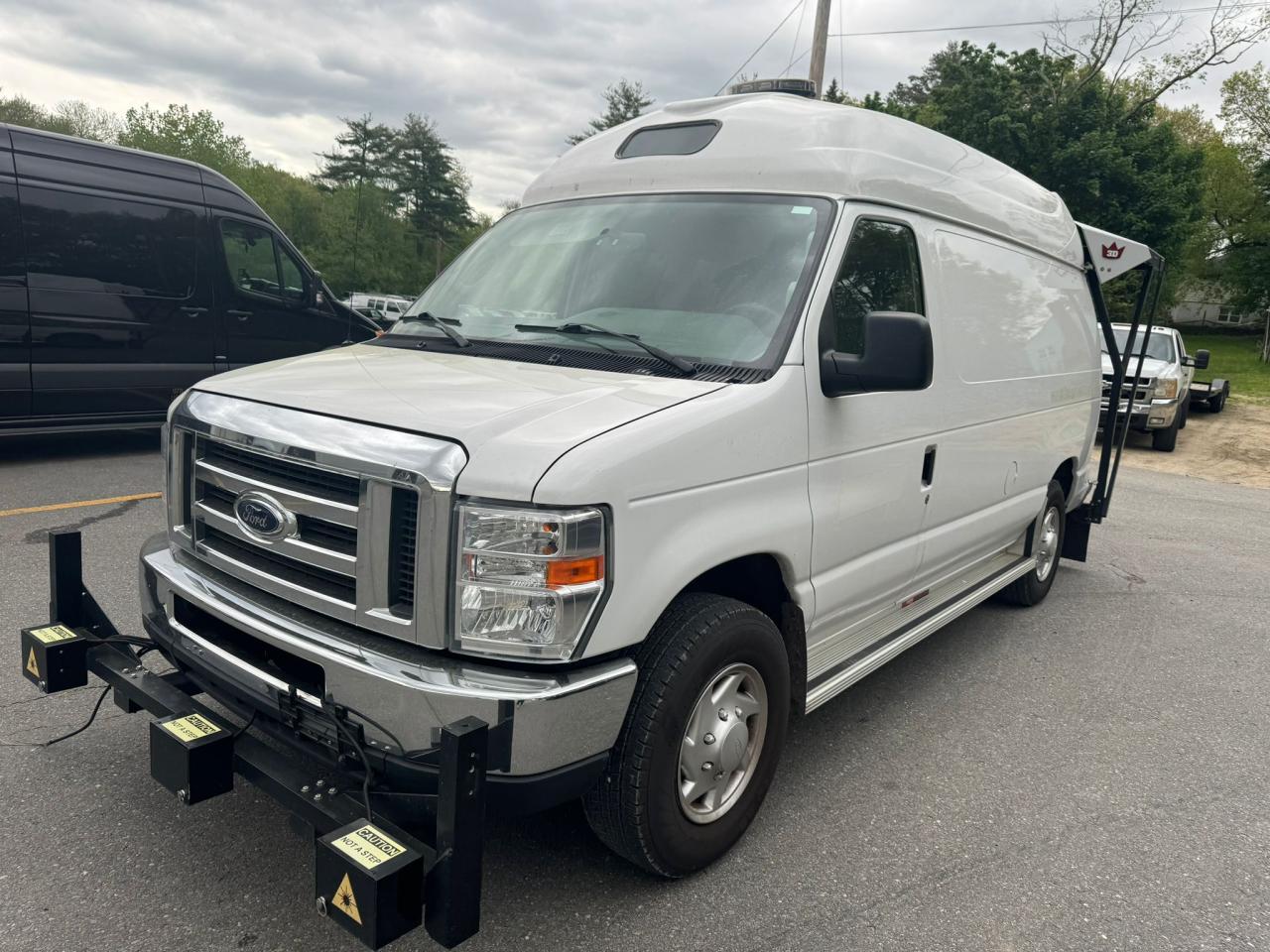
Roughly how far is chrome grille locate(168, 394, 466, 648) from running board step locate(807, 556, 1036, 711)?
164cm

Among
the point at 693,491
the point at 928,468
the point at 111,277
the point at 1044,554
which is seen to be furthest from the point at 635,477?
the point at 111,277

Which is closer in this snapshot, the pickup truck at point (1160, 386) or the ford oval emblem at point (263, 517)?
the ford oval emblem at point (263, 517)

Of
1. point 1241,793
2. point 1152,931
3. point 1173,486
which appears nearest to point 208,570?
point 1152,931

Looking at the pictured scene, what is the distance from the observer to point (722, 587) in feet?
10.0

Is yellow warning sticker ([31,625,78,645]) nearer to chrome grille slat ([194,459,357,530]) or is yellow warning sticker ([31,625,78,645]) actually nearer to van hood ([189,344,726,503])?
chrome grille slat ([194,459,357,530])

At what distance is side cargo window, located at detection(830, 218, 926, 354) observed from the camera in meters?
3.28

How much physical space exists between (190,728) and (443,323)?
1.76 metres

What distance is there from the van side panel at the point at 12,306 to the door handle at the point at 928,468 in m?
7.51

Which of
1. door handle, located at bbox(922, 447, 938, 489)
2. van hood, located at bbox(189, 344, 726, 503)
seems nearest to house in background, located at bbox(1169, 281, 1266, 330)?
door handle, located at bbox(922, 447, 938, 489)

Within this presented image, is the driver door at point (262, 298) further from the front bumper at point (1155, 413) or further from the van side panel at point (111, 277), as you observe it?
the front bumper at point (1155, 413)

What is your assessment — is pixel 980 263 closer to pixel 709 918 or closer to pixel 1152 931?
pixel 1152 931

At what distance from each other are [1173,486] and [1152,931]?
10698mm

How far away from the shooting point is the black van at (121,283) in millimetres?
7773

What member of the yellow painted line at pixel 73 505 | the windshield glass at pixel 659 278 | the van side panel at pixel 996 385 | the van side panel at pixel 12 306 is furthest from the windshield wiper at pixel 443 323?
the van side panel at pixel 12 306
